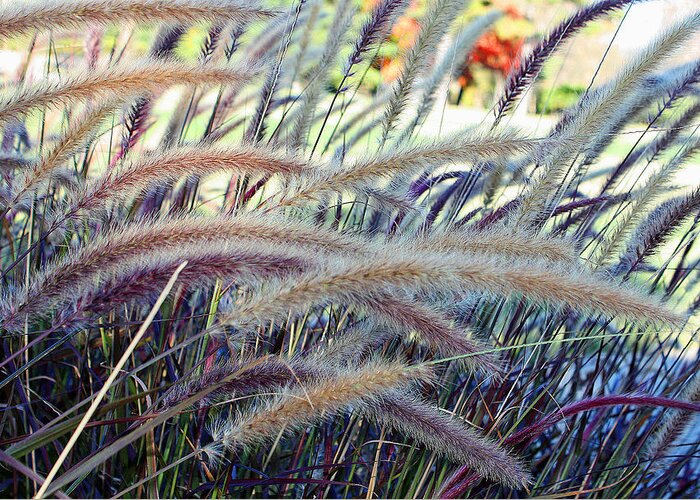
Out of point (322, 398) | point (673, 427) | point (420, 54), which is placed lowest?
point (673, 427)

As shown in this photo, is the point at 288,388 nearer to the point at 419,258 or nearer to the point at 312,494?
the point at 419,258

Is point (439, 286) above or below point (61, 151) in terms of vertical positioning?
above

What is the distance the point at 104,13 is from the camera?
146 cm

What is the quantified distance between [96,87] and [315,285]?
1.87 ft

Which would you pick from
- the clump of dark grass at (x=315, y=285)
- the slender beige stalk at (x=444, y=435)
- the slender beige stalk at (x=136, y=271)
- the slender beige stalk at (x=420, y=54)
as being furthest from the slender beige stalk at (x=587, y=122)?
the slender beige stalk at (x=136, y=271)

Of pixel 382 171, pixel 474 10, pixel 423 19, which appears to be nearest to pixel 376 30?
pixel 423 19

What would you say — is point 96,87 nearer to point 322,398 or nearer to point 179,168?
point 179,168

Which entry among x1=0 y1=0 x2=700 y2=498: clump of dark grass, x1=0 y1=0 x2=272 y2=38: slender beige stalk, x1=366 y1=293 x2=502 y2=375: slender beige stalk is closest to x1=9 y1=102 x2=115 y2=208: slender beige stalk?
x1=0 y1=0 x2=700 y2=498: clump of dark grass

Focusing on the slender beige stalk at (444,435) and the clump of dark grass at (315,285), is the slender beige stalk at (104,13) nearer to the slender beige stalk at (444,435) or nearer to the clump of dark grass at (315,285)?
the clump of dark grass at (315,285)

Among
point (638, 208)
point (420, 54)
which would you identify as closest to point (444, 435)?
point (638, 208)

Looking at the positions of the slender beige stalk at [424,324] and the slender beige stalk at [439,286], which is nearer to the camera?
the slender beige stalk at [439,286]

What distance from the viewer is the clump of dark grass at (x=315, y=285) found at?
1.16 metres

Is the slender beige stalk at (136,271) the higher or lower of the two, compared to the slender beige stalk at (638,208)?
lower

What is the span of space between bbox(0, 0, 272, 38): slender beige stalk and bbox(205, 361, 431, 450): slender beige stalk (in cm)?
78
